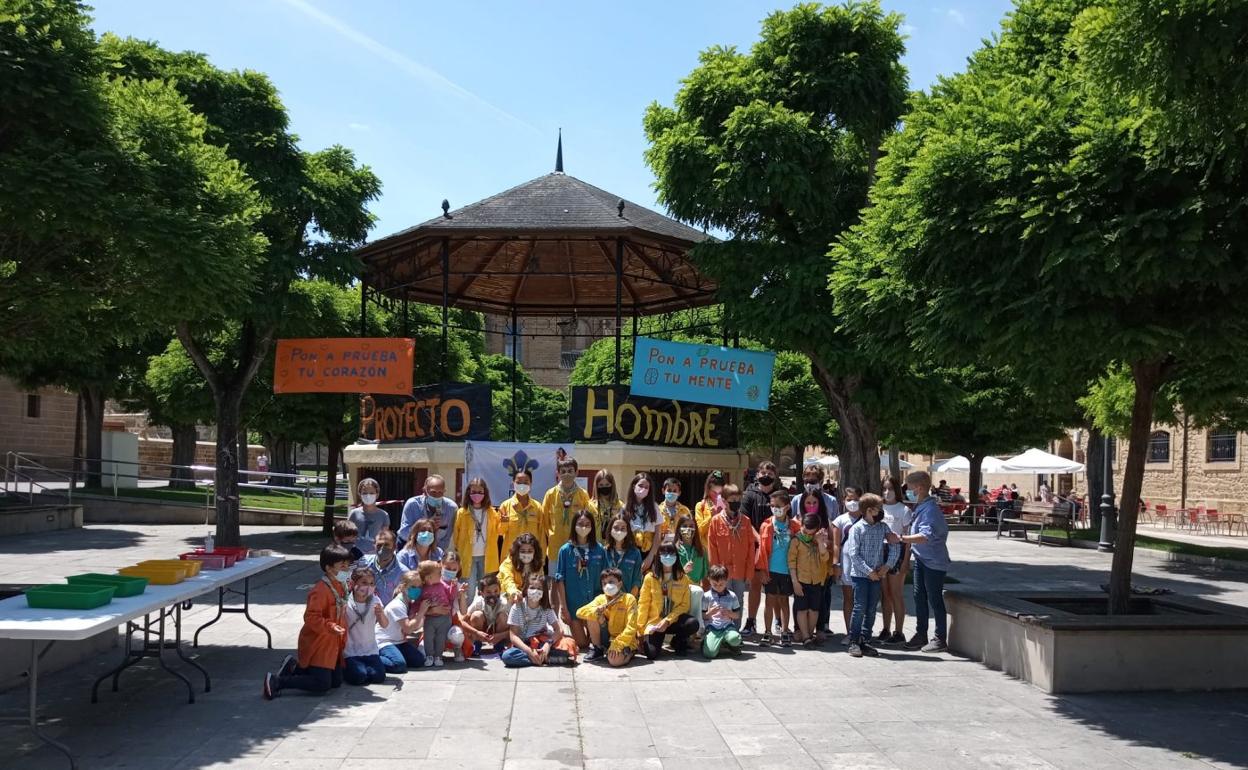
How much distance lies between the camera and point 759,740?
674 cm

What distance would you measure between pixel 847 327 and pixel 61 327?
7942 mm

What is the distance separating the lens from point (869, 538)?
9805 mm

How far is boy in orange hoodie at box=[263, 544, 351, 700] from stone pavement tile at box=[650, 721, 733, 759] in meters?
2.60

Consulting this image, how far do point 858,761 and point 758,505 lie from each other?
4.98m

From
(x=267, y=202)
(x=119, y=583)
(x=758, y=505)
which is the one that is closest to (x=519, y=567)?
(x=758, y=505)

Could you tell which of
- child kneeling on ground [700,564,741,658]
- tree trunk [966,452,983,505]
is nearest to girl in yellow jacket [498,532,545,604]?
child kneeling on ground [700,564,741,658]

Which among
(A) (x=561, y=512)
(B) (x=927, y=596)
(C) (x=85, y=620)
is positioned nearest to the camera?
(C) (x=85, y=620)

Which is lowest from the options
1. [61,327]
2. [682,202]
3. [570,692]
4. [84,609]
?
[570,692]

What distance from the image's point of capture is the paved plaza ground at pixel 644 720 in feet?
20.6

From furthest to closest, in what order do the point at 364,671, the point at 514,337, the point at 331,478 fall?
the point at 331,478, the point at 514,337, the point at 364,671

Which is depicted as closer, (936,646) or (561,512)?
(936,646)

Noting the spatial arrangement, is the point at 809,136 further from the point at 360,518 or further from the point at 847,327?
the point at 360,518

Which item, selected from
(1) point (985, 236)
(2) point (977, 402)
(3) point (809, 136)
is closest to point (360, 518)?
(1) point (985, 236)

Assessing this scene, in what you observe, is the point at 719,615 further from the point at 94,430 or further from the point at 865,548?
the point at 94,430
